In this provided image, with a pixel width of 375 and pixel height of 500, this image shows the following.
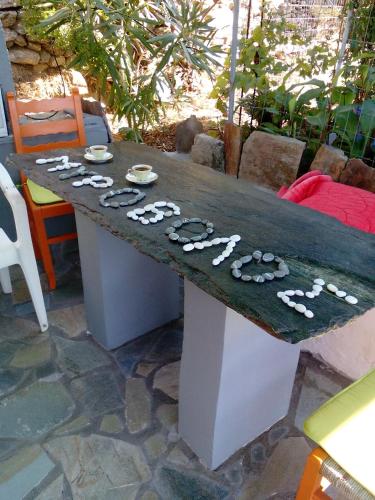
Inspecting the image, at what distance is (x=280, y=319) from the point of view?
0.95 m

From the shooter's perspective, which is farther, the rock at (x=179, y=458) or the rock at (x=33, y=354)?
the rock at (x=33, y=354)

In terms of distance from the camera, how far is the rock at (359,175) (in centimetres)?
244

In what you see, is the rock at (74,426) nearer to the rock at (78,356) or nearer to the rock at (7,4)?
the rock at (78,356)

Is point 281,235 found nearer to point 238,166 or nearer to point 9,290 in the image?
point 9,290

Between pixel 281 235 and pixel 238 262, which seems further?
pixel 281 235

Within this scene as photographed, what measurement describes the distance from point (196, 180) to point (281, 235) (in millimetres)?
586

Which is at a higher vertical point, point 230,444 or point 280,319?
point 280,319

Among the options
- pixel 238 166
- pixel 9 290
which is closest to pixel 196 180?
pixel 9 290

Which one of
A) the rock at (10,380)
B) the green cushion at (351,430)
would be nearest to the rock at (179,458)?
the green cushion at (351,430)

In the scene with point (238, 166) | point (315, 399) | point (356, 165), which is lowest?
point (315, 399)

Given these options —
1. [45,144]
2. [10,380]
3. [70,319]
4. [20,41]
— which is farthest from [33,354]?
[20,41]

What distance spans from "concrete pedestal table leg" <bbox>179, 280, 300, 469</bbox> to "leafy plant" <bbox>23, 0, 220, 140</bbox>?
2154 millimetres

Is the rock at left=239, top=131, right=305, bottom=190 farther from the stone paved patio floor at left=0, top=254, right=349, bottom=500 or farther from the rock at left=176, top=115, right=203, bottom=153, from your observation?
the stone paved patio floor at left=0, top=254, right=349, bottom=500

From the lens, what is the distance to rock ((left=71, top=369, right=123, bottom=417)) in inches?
67.4
